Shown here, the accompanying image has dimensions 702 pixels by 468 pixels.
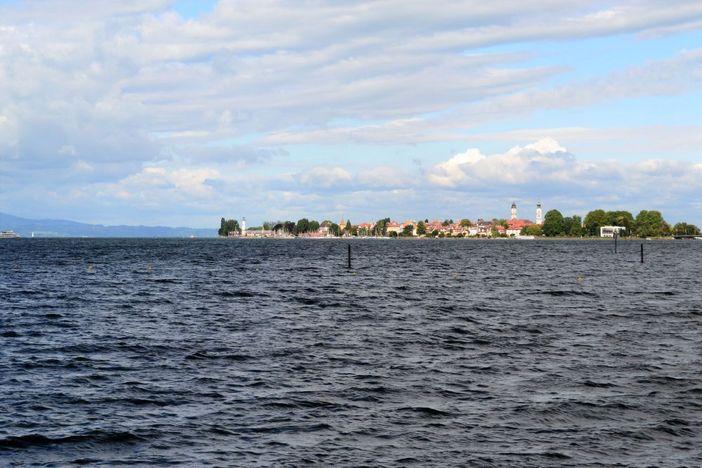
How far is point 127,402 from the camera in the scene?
1029 inches

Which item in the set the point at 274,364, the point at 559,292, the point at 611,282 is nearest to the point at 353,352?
the point at 274,364

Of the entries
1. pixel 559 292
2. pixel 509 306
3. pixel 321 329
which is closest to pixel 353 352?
pixel 321 329

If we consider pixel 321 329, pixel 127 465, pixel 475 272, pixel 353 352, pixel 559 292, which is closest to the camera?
pixel 127 465

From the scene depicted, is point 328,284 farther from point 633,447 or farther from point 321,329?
point 633,447

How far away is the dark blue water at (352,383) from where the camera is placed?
2109cm

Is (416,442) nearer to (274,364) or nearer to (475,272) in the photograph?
(274,364)

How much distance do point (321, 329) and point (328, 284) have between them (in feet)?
128

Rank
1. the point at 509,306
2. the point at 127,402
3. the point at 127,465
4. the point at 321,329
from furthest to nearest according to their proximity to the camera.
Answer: the point at 509,306 < the point at 321,329 < the point at 127,402 < the point at 127,465

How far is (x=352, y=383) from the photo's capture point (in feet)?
95.7

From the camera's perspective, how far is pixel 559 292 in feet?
230

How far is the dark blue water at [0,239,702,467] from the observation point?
21094 millimetres

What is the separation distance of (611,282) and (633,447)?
6673 centimetres

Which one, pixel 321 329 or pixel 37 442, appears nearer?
pixel 37 442

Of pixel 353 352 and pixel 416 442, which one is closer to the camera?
pixel 416 442
